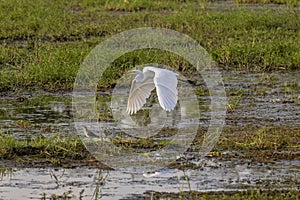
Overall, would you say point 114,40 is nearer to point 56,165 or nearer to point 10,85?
point 10,85

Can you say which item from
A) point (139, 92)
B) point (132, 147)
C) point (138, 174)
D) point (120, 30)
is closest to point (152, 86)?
point (139, 92)

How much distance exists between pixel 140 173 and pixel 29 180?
0.87m

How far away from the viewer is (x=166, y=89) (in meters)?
6.56

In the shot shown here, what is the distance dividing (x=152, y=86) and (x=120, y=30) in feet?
17.8

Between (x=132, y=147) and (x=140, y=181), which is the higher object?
(x=132, y=147)

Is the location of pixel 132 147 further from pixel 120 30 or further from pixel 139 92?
pixel 120 30

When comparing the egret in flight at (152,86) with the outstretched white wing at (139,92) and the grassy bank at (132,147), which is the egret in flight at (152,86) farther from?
the grassy bank at (132,147)

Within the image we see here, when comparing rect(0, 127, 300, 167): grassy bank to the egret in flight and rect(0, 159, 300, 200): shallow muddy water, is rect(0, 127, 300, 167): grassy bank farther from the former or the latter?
the egret in flight

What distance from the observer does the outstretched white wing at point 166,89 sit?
20.8 feet

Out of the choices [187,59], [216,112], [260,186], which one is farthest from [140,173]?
[187,59]

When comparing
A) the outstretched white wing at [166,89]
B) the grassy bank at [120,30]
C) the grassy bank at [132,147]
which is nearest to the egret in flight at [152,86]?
the outstretched white wing at [166,89]

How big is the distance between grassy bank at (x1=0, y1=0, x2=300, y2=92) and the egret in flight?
1.97 metres

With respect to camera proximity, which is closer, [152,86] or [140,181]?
[140,181]

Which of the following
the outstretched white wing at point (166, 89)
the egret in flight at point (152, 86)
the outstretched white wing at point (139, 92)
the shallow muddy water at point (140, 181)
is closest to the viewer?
the shallow muddy water at point (140, 181)
